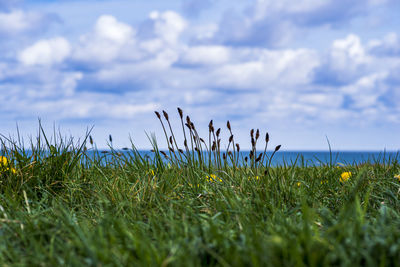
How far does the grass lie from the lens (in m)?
1.66

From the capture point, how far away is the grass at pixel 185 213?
166 cm

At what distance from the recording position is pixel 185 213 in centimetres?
251

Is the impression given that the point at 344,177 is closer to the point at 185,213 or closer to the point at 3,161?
the point at 185,213

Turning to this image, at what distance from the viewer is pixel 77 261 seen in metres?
1.69

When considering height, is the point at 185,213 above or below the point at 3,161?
below

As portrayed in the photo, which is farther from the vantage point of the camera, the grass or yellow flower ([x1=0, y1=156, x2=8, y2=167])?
yellow flower ([x1=0, y1=156, x2=8, y2=167])

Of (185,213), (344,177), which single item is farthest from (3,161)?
(344,177)

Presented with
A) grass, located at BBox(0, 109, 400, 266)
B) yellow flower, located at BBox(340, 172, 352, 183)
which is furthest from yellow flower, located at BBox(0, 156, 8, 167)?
yellow flower, located at BBox(340, 172, 352, 183)

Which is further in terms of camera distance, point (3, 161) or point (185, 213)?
point (3, 161)

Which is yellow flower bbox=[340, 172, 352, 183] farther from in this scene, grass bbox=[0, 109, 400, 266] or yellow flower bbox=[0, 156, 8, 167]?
yellow flower bbox=[0, 156, 8, 167]

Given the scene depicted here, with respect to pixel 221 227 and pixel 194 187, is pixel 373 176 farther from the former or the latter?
pixel 221 227

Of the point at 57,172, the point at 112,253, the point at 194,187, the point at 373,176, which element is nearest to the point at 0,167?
the point at 57,172

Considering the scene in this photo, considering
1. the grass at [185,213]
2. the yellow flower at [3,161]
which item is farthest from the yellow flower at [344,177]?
the yellow flower at [3,161]

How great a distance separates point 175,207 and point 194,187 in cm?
55
